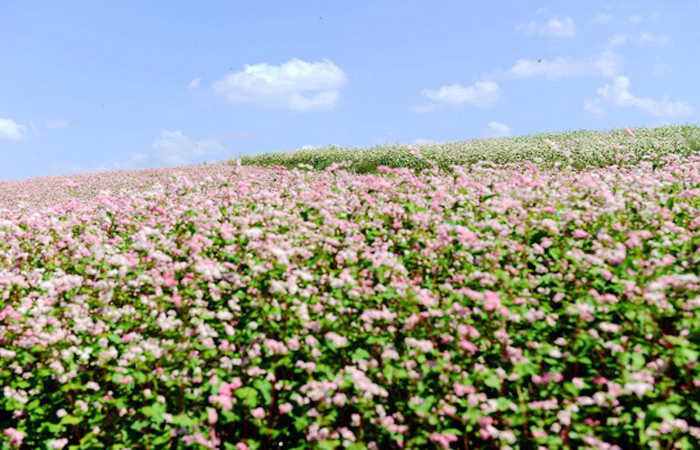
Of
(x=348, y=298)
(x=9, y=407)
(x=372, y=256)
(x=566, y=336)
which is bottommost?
(x=9, y=407)

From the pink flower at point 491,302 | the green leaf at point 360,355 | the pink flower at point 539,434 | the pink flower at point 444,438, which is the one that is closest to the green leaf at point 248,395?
the green leaf at point 360,355

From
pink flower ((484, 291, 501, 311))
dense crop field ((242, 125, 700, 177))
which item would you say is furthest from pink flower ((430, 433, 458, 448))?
dense crop field ((242, 125, 700, 177))

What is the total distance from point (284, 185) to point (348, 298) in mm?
4710

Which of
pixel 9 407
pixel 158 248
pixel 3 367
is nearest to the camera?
pixel 9 407

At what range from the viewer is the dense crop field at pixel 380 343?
4129 millimetres

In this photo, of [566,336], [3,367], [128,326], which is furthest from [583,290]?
[3,367]

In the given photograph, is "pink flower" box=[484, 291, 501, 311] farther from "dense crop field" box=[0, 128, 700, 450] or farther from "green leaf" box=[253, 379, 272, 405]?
"green leaf" box=[253, 379, 272, 405]

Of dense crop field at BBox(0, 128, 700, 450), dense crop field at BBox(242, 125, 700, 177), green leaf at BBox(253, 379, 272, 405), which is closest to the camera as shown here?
dense crop field at BBox(0, 128, 700, 450)

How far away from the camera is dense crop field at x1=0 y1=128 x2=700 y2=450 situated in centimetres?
413

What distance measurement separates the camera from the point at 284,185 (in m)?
9.50

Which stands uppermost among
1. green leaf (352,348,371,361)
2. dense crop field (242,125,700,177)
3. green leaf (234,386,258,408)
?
dense crop field (242,125,700,177)

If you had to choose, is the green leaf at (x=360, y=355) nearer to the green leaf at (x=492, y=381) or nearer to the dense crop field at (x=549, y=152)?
the green leaf at (x=492, y=381)

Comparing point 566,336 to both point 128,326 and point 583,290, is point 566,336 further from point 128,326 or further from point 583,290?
point 128,326

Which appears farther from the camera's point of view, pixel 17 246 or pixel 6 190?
pixel 6 190
